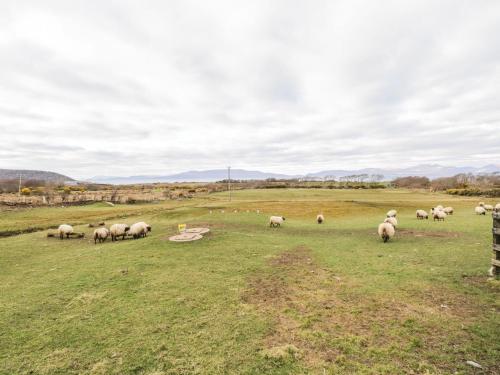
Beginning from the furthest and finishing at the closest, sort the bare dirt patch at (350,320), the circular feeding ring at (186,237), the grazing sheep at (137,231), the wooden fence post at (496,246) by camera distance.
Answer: the grazing sheep at (137,231) < the circular feeding ring at (186,237) < the wooden fence post at (496,246) < the bare dirt patch at (350,320)

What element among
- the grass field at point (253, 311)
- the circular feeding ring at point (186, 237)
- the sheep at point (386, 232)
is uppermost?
the sheep at point (386, 232)

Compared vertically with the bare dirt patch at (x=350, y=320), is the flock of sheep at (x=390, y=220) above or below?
above

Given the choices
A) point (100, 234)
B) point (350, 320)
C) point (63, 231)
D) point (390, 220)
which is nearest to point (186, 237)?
point (100, 234)

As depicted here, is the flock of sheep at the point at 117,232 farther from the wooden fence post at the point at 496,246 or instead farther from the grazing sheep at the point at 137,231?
the wooden fence post at the point at 496,246

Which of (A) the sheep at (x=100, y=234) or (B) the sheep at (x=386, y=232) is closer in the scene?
(B) the sheep at (x=386, y=232)

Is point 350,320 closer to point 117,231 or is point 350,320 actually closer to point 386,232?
point 386,232

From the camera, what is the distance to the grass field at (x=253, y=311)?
6102 mm

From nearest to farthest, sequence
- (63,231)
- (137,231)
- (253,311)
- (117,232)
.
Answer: (253,311), (117,232), (137,231), (63,231)

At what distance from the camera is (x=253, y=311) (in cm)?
849

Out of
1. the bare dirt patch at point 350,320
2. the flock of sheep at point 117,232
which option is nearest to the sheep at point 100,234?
the flock of sheep at point 117,232

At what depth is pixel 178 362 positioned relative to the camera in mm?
6137

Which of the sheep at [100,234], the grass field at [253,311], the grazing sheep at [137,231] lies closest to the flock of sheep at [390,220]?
the grass field at [253,311]

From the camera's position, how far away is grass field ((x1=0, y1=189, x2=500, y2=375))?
6102mm

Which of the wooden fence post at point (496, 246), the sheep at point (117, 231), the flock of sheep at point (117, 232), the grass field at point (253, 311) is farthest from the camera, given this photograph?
the sheep at point (117, 231)
